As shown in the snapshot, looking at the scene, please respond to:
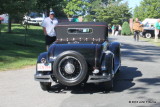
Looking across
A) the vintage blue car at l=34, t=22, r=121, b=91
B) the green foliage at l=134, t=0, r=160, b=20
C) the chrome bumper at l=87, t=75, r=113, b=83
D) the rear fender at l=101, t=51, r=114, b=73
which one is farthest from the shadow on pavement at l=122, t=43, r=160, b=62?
the green foliage at l=134, t=0, r=160, b=20

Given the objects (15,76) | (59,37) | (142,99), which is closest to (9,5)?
(15,76)

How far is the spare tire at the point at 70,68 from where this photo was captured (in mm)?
7234

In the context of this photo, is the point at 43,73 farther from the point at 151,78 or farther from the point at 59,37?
the point at 151,78

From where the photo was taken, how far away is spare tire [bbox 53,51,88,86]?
23.7 feet

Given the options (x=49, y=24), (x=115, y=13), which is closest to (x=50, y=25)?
(x=49, y=24)

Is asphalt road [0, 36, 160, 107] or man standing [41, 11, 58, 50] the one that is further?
man standing [41, 11, 58, 50]

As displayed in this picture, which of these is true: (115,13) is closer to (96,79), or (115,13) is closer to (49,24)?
(49,24)

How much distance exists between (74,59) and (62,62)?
26 centimetres

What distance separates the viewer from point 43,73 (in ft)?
25.0

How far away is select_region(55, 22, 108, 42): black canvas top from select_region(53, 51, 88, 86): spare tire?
68.6 inches

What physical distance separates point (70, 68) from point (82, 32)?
1.96 metres

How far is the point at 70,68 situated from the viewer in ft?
24.0

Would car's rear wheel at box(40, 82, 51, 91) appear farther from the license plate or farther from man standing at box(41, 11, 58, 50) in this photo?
man standing at box(41, 11, 58, 50)

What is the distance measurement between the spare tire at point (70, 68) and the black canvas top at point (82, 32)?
5.72 ft
